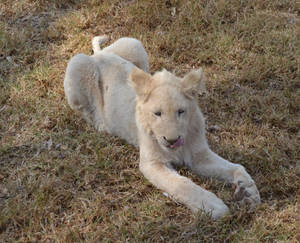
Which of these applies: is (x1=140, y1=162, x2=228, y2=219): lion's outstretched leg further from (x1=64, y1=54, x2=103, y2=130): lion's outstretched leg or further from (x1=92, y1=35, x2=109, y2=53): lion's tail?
(x1=92, y1=35, x2=109, y2=53): lion's tail

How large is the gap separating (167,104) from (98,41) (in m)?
2.70

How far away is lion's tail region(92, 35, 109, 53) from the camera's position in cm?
605

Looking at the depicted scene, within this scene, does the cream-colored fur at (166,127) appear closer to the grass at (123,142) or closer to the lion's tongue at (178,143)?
the lion's tongue at (178,143)

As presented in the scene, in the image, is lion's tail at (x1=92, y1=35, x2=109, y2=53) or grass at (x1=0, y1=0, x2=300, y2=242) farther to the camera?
lion's tail at (x1=92, y1=35, x2=109, y2=53)

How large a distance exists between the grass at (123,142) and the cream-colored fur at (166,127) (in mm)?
119

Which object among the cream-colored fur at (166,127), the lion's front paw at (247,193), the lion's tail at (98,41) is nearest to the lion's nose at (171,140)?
the cream-colored fur at (166,127)

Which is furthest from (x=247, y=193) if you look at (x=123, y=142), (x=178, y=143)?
(x=123, y=142)

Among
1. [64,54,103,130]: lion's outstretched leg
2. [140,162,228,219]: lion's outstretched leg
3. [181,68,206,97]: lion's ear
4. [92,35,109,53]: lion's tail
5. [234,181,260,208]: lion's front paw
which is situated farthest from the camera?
[92,35,109,53]: lion's tail

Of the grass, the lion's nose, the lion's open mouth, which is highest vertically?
the lion's nose

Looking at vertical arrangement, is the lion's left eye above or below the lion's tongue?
above

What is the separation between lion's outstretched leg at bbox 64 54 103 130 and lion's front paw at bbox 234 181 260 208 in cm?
200

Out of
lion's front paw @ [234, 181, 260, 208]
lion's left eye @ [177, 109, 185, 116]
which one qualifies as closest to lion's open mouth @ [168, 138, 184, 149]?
lion's left eye @ [177, 109, 185, 116]

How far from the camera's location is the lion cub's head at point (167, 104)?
3742 millimetres

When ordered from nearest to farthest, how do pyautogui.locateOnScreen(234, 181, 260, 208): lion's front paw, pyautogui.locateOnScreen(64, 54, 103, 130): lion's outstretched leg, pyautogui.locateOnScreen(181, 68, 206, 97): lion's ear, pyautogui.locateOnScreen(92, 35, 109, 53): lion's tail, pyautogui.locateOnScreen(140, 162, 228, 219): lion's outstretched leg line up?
pyautogui.locateOnScreen(140, 162, 228, 219): lion's outstretched leg < pyautogui.locateOnScreen(234, 181, 260, 208): lion's front paw < pyautogui.locateOnScreen(181, 68, 206, 97): lion's ear < pyautogui.locateOnScreen(64, 54, 103, 130): lion's outstretched leg < pyautogui.locateOnScreen(92, 35, 109, 53): lion's tail
